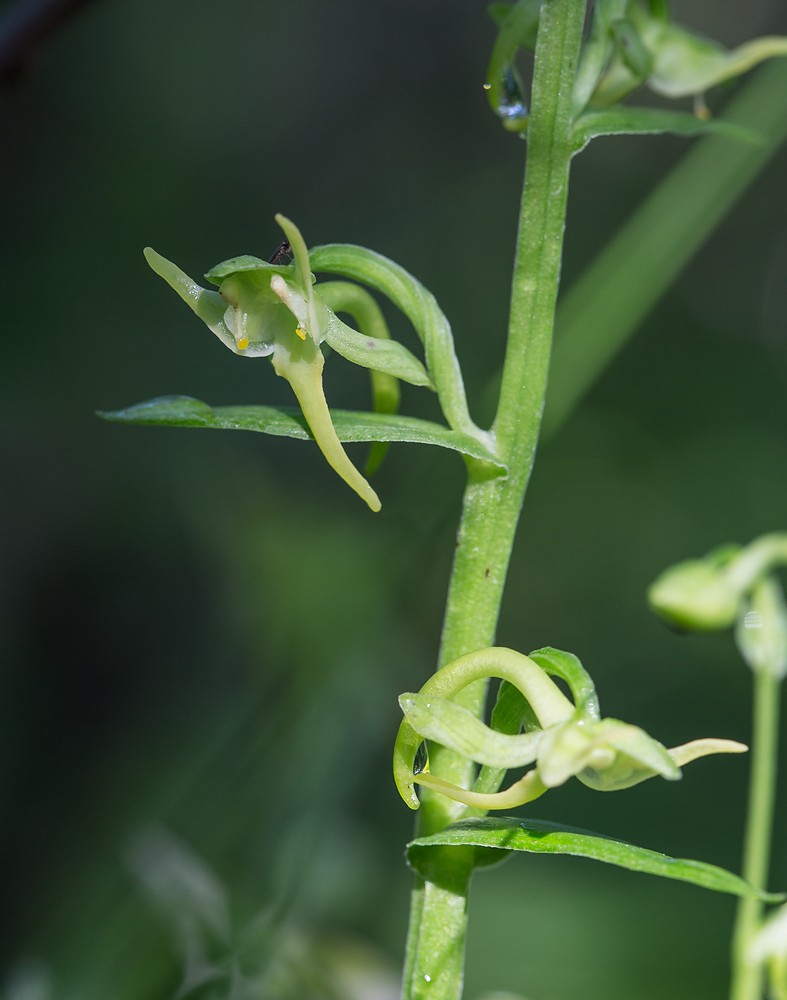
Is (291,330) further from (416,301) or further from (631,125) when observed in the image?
(631,125)

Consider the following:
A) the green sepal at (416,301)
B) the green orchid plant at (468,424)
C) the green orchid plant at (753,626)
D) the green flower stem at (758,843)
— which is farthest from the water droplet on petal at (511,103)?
the green flower stem at (758,843)

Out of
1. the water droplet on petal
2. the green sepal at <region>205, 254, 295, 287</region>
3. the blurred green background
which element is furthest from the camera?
the blurred green background

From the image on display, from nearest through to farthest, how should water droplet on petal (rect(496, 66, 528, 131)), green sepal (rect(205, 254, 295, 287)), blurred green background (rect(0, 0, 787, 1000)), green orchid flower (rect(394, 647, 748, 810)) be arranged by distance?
green orchid flower (rect(394, 647, 748, 810)) < green sepal (rect(205, 254, 295, 287)) < water droplet on petal (rect(496, 66, 528, 131)) < blurred green background (rect(0, 0, 787, 1000))

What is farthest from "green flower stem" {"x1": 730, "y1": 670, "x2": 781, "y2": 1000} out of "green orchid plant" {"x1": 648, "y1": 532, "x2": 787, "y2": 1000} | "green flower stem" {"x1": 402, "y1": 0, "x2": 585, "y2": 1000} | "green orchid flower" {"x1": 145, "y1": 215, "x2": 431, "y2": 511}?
"green orchid flower" {"x1": 145, "y1": 215, "x2": 431, "y2": 511}

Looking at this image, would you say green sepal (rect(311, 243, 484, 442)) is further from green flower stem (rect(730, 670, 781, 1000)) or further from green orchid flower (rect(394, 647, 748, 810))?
green flower stem (rect(730, 670, 781, 1000))

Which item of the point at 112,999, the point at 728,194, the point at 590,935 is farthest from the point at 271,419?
the point at 590,935

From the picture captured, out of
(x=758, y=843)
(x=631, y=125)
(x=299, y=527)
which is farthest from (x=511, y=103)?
(x=299, y=527)

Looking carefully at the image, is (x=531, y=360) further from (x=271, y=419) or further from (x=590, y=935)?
(x=590, y=935)
